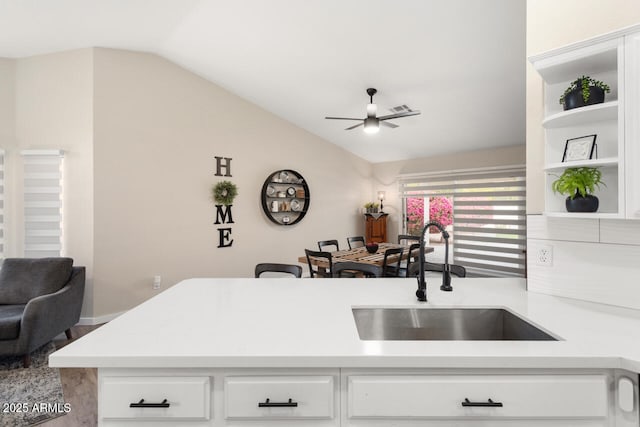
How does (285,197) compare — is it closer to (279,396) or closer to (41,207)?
(41,207)

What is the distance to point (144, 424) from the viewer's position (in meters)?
1.00

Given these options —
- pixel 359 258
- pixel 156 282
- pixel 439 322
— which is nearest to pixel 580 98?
pixel 439 322

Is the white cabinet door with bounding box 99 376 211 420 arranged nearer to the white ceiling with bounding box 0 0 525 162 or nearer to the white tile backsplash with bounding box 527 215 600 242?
the white tile backsplash with bounding box 527 215 600 242

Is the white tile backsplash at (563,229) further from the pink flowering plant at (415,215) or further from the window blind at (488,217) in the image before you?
the pink flowering plant at (415,215)

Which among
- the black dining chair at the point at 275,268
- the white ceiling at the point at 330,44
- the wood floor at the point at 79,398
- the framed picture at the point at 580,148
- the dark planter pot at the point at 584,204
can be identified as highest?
the white ceiling at the point at 330,44

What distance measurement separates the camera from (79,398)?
2.25 m

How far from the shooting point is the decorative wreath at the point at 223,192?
4473 millimetres

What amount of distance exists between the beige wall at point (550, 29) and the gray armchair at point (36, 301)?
366cm

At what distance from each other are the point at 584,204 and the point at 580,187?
76 mm

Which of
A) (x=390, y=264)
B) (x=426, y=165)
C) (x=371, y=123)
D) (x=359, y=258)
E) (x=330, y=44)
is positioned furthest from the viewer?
(x=426, y=165)

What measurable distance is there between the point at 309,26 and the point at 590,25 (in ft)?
7.49

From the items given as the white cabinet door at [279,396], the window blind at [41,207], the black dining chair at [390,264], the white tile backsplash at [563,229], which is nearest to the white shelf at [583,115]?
the white tile backsplash at [563,229]

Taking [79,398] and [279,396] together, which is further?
[79,398]

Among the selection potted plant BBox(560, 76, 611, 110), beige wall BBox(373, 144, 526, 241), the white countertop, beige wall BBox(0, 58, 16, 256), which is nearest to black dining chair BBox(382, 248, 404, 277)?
the white countertop
